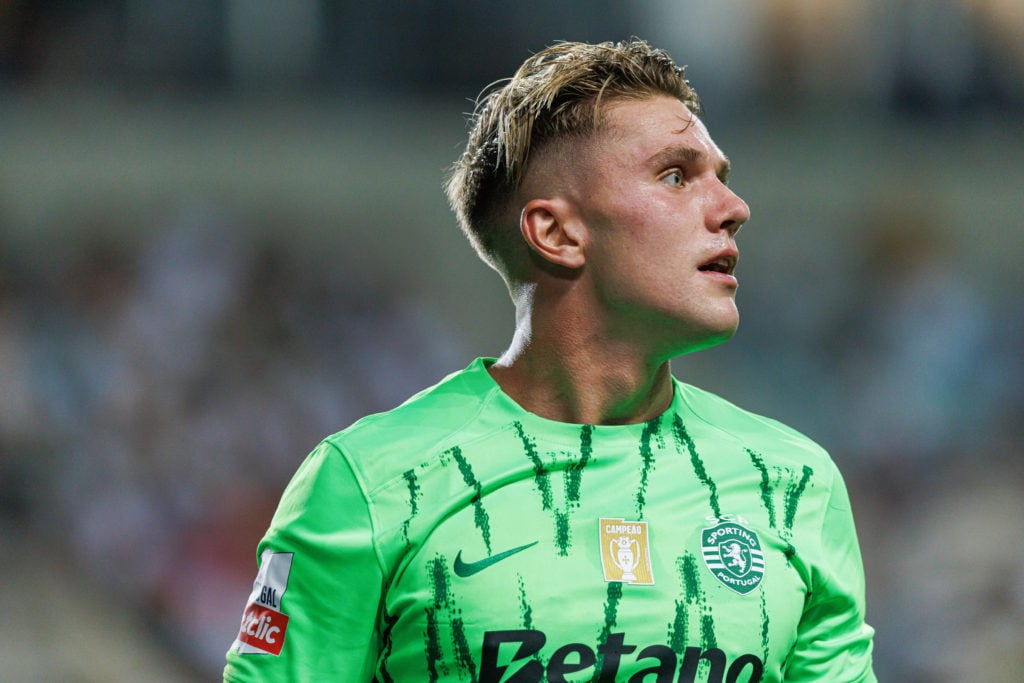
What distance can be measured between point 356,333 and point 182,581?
177 cm

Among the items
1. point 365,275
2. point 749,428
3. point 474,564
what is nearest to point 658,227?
point 749,428

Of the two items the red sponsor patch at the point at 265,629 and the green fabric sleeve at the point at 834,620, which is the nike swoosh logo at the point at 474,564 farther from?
the green fabric sleeve at the point at 834,620

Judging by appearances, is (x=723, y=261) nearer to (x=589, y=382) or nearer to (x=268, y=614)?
(x=589, y=382)

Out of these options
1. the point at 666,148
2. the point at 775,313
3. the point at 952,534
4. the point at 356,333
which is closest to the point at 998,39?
the point at 775,313

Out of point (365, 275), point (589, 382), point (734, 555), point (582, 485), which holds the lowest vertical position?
point (365, 275)

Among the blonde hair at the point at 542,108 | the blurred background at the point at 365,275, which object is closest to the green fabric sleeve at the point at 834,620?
the blonde hair at the point at 542,108

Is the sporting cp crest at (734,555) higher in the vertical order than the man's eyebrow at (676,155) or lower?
lower

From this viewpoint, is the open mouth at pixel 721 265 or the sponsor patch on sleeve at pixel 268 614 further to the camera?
the open mouth at pixel 721 265

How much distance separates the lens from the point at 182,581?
618 cm

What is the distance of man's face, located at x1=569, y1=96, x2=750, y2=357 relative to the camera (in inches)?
95.0

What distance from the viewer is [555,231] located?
8.34 feet

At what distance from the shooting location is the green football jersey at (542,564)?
86.9 inches

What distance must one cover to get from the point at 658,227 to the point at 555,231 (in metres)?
0.23

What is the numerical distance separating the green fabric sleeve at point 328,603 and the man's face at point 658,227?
666 millimetres
